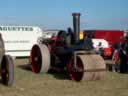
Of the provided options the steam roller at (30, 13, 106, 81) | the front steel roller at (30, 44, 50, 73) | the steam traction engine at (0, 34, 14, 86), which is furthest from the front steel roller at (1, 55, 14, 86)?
the front steel roller at (30, 44, 50, 73)

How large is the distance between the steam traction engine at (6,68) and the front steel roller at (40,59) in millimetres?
2891

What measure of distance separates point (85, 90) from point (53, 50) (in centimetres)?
393

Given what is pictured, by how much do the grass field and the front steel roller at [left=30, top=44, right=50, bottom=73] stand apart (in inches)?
16.7

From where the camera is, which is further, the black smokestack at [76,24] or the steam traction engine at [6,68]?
the black smokestack at [76,24]

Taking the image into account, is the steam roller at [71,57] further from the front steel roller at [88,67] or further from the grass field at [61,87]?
the grass field at [61,87]

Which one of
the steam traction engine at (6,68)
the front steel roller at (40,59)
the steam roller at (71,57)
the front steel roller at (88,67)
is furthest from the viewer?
the front steel roller at (40,59)

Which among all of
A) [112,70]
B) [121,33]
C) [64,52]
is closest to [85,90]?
[64,52]

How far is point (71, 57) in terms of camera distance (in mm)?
12859

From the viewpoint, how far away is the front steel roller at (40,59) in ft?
45.5

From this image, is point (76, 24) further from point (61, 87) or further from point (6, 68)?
point (6, 68)

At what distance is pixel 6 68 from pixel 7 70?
7 centimetres

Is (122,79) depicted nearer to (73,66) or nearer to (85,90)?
(73,66)

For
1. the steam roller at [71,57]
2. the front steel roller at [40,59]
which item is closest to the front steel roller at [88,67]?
the steam roller at [71,57]

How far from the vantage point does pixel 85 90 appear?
1057cm
